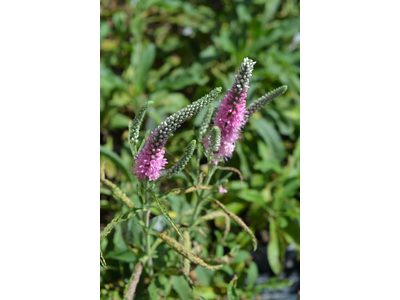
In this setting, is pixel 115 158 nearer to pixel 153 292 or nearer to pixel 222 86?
pixel 153 292

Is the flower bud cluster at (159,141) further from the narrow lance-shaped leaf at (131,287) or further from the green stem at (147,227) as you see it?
the narrow lance-shaped leaf at (131,287)

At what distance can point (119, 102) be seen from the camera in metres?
2.72

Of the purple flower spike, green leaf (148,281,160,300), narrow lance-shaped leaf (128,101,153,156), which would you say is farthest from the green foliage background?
the purple flower spike

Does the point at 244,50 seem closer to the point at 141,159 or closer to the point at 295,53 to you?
the point at 295,53

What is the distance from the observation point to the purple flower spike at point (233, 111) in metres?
1.17

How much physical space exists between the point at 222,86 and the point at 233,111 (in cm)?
157

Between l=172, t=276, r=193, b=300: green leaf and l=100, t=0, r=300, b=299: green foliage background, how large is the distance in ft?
0.43

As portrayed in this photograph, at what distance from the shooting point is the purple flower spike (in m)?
1.17

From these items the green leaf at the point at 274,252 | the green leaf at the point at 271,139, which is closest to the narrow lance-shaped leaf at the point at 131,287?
the green leaf at the point at 274,252

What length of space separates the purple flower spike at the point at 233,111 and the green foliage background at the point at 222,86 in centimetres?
86

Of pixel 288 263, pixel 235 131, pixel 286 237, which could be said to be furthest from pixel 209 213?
pixel 288 263

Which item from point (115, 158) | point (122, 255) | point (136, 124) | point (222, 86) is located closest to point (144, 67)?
point (222, 86)

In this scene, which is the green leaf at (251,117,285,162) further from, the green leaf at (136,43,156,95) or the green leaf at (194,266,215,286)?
the green leaf at (194,266,215,286)

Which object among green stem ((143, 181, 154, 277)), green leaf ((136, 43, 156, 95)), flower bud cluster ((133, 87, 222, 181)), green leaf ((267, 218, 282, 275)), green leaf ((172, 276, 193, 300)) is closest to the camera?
flower bud cluster ((133, 87, 222, 181))
